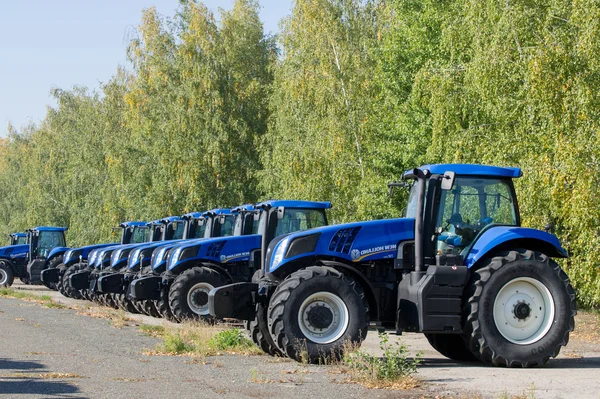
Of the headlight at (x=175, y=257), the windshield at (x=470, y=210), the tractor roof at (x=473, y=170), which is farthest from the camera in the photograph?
the headlight at (x=175, y=257)

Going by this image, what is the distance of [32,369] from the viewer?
12.4 m

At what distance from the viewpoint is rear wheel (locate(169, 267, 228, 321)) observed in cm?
2117

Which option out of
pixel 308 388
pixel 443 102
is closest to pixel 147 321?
pixel 443 102

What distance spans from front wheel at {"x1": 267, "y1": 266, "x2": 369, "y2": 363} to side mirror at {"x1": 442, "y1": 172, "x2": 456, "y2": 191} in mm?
1848

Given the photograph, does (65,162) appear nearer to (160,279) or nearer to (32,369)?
(160,279)

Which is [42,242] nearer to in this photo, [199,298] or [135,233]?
[135,233]

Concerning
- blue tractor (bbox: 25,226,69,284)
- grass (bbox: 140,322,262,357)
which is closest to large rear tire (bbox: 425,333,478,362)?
grass (bbox: 140,322,262,357)

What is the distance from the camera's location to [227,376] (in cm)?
1167

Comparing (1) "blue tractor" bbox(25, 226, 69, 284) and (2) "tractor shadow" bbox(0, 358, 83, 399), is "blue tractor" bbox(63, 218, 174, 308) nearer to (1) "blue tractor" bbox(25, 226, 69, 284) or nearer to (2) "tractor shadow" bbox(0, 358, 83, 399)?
(1) "blue tractor" bbox(25, 226, 69, 284)

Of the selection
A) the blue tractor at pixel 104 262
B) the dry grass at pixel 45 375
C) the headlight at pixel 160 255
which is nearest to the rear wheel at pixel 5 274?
the blue tractor at pixel 104 262

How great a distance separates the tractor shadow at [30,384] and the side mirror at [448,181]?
5.57m

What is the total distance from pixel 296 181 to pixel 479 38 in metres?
14.7

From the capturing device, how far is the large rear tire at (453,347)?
1373 centimetres

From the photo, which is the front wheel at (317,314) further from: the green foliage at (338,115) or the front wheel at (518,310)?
the green foliage at (338,115)
